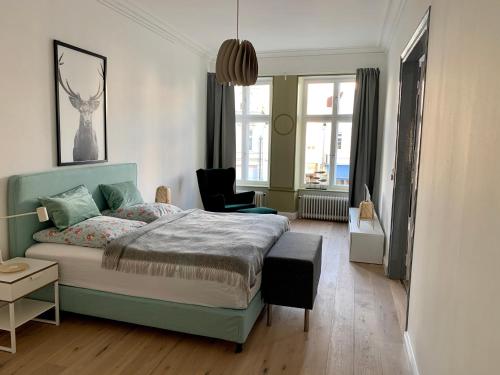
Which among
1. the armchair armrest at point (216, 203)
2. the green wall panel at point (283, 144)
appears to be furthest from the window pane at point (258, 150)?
the armchair armrest at point (216, 203)

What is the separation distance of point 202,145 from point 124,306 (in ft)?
13.6

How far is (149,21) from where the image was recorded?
4578mm

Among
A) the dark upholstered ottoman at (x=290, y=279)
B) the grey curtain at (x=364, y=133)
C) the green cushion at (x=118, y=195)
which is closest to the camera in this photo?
Result: the dark upholstered ottoman at (x=290, y=279)

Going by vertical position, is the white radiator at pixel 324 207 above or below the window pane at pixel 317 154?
below

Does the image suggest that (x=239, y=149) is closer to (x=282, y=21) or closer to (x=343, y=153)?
(x=343, y=153)

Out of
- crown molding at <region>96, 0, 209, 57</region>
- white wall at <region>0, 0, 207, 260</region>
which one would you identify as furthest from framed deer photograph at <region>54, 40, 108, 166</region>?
crown molding at <region>96, 0, 209, 57</region>

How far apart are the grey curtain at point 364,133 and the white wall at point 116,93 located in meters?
2.54

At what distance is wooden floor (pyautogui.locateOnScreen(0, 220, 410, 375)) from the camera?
2.38 meters

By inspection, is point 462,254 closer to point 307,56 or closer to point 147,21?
point 147,21

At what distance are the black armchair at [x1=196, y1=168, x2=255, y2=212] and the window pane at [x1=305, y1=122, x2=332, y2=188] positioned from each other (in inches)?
62.6

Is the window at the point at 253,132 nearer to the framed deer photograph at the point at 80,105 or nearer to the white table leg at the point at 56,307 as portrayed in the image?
the framed deer photograph at the point at 80,105

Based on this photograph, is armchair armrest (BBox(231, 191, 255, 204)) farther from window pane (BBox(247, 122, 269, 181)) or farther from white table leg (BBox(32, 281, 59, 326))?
white table leg (BBox(32, 281, 59, 326))

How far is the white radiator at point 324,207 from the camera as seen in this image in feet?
21.1

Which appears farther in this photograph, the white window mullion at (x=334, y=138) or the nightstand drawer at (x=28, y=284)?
the white window mullion at (x=334, y=138)
